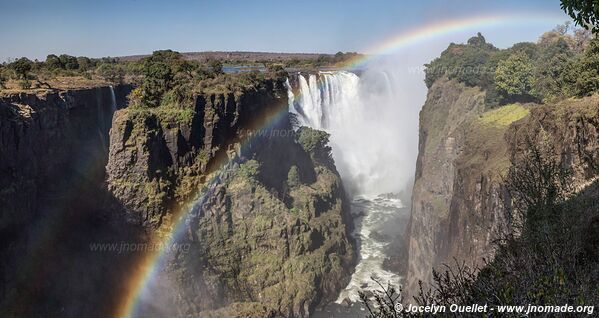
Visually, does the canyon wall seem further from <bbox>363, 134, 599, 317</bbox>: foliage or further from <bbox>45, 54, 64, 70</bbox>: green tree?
<bbox>363, 134, 599, 317</bbox>: foliage

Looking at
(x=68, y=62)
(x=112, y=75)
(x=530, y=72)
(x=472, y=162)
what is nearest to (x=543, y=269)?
(x=472, y=162)

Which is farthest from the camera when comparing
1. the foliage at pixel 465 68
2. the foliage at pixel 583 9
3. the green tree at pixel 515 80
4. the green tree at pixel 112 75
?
the foliage at pixel 465 68

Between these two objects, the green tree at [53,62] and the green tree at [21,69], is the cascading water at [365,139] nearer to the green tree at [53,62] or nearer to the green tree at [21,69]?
the green tree at [53,62]

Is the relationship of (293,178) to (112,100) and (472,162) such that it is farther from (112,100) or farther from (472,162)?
(472,162)

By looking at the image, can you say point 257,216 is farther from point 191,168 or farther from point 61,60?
point 61,60

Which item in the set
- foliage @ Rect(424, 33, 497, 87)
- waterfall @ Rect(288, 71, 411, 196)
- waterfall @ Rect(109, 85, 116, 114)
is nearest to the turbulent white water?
waterfall @ Rect(109, 85, 116, 114)

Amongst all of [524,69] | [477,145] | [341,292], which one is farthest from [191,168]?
[524,69]

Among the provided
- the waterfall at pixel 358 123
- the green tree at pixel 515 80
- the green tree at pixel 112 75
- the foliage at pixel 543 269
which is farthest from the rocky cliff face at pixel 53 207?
the green tree at pixel 515 80
